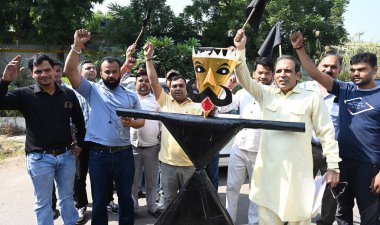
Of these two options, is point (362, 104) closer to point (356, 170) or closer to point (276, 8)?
point (356, 170)

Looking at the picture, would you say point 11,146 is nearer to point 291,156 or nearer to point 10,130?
point 10,130

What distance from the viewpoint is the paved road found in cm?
447

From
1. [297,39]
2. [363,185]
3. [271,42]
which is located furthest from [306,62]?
[271,42]

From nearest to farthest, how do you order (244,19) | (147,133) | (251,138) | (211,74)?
(211,74)
(251,138)
(147,133)
(244,19)

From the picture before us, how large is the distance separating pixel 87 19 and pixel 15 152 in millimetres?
10168

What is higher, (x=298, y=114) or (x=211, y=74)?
(x=211, y=74)

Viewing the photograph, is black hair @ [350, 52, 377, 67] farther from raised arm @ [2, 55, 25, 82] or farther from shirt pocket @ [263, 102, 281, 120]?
raised arm @ [2, 55, 25, 82]

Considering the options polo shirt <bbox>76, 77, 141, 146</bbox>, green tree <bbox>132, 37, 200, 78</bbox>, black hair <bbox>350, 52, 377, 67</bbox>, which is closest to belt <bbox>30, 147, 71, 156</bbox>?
polo shirt <bbox>76, 77, 141, 146</bbox>

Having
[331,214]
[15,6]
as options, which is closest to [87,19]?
[15,6]

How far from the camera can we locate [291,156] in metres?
2.72

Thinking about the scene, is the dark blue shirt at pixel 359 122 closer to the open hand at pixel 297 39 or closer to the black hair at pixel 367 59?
the black hair at pixel 367 59

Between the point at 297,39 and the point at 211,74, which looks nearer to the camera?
the point at 211,74

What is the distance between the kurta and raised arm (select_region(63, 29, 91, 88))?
128 centimetres

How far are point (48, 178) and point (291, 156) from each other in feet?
6.80
